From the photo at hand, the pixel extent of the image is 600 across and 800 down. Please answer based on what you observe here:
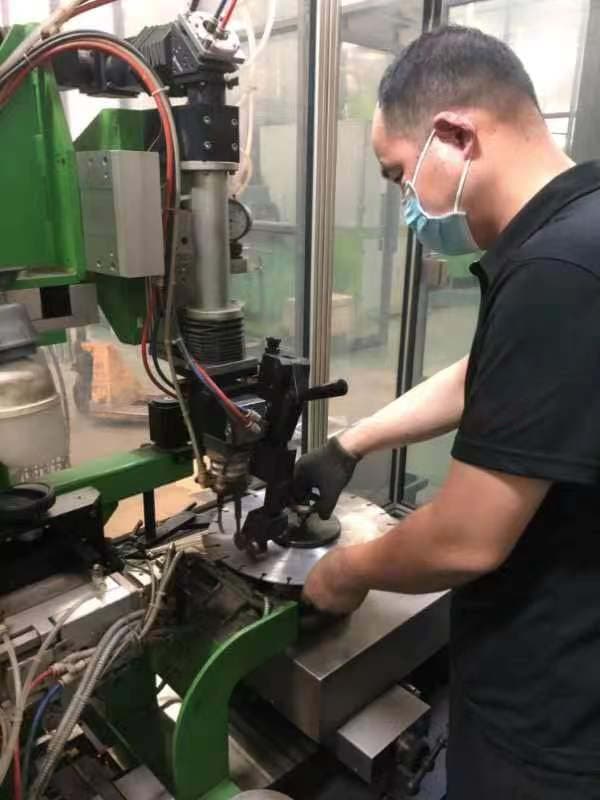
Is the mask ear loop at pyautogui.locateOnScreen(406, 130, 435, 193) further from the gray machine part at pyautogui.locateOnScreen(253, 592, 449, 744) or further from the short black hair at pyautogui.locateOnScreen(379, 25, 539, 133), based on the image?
the gray machine part at pyautogui.locateOnScreen(253, 592, 449, 744)

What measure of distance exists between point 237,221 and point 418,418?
0.49 m

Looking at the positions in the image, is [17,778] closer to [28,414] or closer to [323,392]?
[28,414]

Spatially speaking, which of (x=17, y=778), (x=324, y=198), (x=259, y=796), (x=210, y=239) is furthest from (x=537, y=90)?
(x=17, y=778)

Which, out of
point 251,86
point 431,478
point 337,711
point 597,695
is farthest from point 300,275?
point 597,695

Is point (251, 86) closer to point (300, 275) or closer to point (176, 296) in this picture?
point (300, 275)

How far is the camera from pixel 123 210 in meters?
0.85

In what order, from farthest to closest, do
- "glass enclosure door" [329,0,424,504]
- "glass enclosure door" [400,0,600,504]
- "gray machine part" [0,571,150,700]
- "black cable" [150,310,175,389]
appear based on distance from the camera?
"glass enclosure door" [329,0,424,504]
"glass enclosure door" [400,0,600,504]
"black cable" [150,310,175,389]
"gray machine part" [0,571,150,700]

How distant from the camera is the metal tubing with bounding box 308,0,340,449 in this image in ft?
5.13

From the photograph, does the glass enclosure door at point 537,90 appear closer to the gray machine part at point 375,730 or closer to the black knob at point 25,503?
the gray machine part at point 375,730

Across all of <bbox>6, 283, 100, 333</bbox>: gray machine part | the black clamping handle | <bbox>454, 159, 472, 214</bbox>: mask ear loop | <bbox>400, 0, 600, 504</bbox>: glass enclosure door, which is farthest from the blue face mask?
<bbox>400, 0, 600, 504</bbox>: glass enclosure door

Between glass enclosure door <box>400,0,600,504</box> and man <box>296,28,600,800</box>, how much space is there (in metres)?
1.10

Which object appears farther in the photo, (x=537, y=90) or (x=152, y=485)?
(x=537, y=90)

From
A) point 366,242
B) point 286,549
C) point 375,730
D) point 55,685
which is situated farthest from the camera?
point 366,242

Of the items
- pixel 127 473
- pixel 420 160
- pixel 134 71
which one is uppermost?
pixel 134 71
